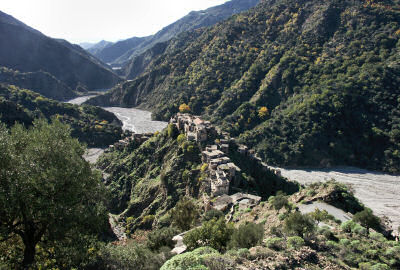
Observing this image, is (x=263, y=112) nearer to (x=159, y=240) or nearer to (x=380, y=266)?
(x=159, y=240)

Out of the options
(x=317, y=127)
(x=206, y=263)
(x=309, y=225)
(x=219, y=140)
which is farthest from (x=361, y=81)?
(x=206, y=263)

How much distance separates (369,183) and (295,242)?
192ft

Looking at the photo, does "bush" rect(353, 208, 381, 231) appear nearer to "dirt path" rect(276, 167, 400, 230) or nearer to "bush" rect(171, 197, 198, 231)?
"bush" rect(171, 197, 198, 231)

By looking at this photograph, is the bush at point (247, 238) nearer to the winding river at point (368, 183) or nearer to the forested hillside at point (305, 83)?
the winding river at point (368, 183)

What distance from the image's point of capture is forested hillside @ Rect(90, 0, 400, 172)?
2820 inches

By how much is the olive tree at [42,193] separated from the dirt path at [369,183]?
4944 centimetres

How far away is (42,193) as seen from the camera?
44.4 feet

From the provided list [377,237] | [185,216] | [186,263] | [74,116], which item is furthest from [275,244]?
[74,116]

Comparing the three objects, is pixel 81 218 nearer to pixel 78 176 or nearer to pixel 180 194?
pixel 78 176

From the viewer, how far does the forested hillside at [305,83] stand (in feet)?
235

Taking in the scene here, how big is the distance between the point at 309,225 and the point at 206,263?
6.94m

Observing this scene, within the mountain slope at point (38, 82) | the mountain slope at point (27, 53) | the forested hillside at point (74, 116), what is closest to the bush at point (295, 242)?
the forested hillside at point (74, 116)

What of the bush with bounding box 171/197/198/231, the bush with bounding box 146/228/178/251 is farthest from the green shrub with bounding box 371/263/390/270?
the bush with bounding box 171/197/198/231

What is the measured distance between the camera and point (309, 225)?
14.3 m
